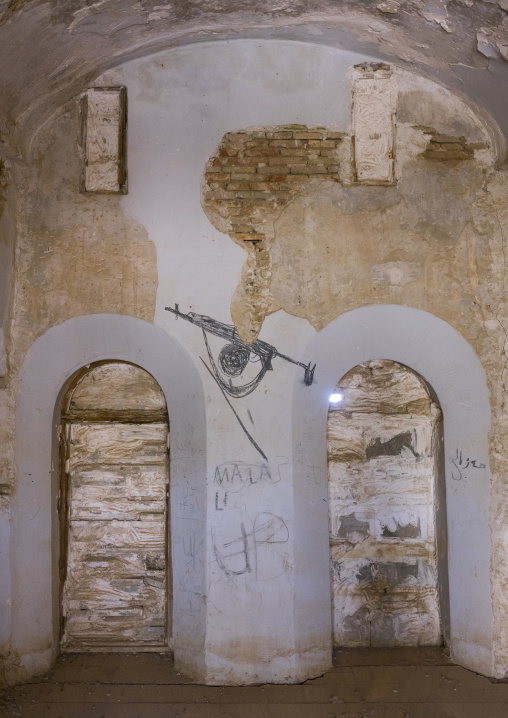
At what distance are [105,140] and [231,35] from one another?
4.05ft

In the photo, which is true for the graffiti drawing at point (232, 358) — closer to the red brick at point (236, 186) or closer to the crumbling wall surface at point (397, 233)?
the crumbling wall surface at point (397, 233)

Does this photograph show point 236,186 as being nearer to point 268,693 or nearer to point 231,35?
point 231,35

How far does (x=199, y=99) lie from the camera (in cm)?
421

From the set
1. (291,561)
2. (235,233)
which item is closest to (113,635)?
(291,561)

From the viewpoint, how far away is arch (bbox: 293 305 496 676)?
13.5 feet

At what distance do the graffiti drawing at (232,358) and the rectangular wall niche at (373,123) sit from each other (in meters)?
1.52

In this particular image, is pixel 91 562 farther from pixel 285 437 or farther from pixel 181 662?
pixel 285 437

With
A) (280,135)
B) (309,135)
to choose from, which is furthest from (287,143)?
A: (309,135)

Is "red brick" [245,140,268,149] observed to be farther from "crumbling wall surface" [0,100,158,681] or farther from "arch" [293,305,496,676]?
"arch" [293,305,496,676]

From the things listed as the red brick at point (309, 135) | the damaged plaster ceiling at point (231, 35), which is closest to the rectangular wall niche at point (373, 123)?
the damaged plaster ceiling at point (231, 35)

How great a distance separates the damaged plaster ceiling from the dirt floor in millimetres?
4021

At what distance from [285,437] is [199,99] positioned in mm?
2666

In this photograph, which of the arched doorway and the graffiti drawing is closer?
the graffiti drawing

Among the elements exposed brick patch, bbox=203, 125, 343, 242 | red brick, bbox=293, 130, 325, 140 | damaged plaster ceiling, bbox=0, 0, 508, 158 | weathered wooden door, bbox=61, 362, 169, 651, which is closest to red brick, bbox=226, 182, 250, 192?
exposed brick patch, bbox=203, 125, 343, 242
